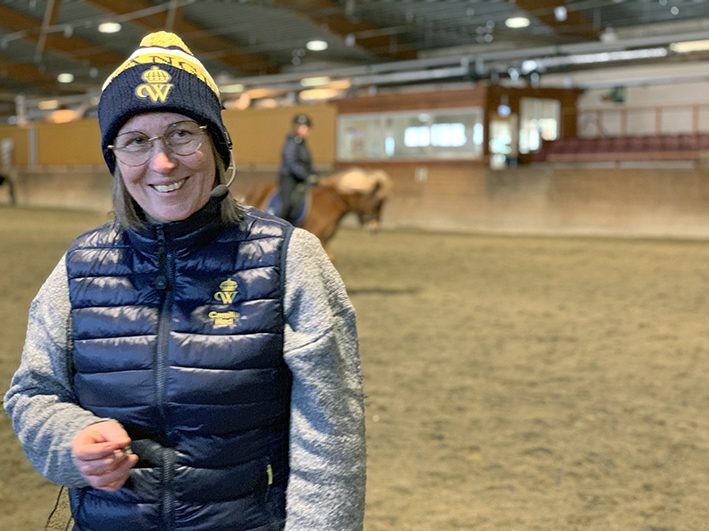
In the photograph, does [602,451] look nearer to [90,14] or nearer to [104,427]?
[104,427]

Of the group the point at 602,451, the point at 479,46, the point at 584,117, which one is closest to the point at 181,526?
the point at 602,451

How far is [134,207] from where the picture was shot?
152 centimetres

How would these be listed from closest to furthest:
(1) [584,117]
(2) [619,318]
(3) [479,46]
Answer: (2) [619,318]
(1) [584,117]
(3) [479,46]

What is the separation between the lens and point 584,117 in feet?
77.8

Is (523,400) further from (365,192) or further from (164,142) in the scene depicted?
(365,192)

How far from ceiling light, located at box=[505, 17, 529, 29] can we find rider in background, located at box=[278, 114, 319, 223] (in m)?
15.6

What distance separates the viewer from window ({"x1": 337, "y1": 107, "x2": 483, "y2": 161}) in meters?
20.7

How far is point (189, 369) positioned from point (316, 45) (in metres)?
28.1

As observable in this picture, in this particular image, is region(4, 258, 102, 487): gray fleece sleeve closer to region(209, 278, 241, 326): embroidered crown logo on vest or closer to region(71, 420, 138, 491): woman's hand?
region(71, 420, 138, 491): woman's hand

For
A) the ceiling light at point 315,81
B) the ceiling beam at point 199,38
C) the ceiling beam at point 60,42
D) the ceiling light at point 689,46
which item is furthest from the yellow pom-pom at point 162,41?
the ceiling beam at point 60,42

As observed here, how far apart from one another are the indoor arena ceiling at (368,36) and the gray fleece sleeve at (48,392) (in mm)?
19430

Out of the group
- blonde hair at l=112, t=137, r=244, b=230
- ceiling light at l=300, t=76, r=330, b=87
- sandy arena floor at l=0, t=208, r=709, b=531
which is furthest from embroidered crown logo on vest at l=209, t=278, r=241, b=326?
ceiling light at l=300, t=76, r=330, b=87

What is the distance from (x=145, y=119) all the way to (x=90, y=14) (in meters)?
25.9

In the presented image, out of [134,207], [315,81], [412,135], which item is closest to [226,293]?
[134,207]
